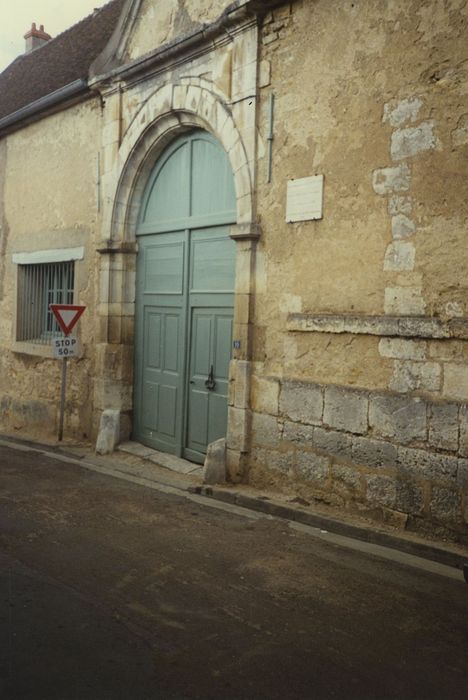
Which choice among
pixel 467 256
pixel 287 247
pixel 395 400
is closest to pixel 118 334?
pixel 287 247

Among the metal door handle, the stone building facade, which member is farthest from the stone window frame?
the metal door handle

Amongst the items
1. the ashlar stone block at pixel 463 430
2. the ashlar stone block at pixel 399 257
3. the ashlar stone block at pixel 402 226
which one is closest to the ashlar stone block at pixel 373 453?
the ashlar stone block at pixel 463 430

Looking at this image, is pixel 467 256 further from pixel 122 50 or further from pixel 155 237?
pixel 122 50

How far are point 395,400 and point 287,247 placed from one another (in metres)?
1.73

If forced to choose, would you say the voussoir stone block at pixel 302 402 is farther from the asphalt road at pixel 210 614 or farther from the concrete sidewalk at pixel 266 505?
the asphalt road at pixel 210 614

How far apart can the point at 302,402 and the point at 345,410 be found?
0.46 meters

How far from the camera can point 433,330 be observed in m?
4.51

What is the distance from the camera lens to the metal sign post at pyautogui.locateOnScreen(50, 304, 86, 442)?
307 inches

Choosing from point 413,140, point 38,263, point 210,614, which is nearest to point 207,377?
point 413,140

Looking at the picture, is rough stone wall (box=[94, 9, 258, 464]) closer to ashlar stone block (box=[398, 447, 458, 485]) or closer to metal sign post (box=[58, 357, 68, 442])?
metal sign post (box=[58, 357, 68, 442])

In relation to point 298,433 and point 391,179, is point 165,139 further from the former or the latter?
point 298,433

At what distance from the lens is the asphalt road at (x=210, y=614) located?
8.88ft

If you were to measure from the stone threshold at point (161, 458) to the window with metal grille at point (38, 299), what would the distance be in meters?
2.47

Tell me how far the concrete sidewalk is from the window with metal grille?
213 cm
